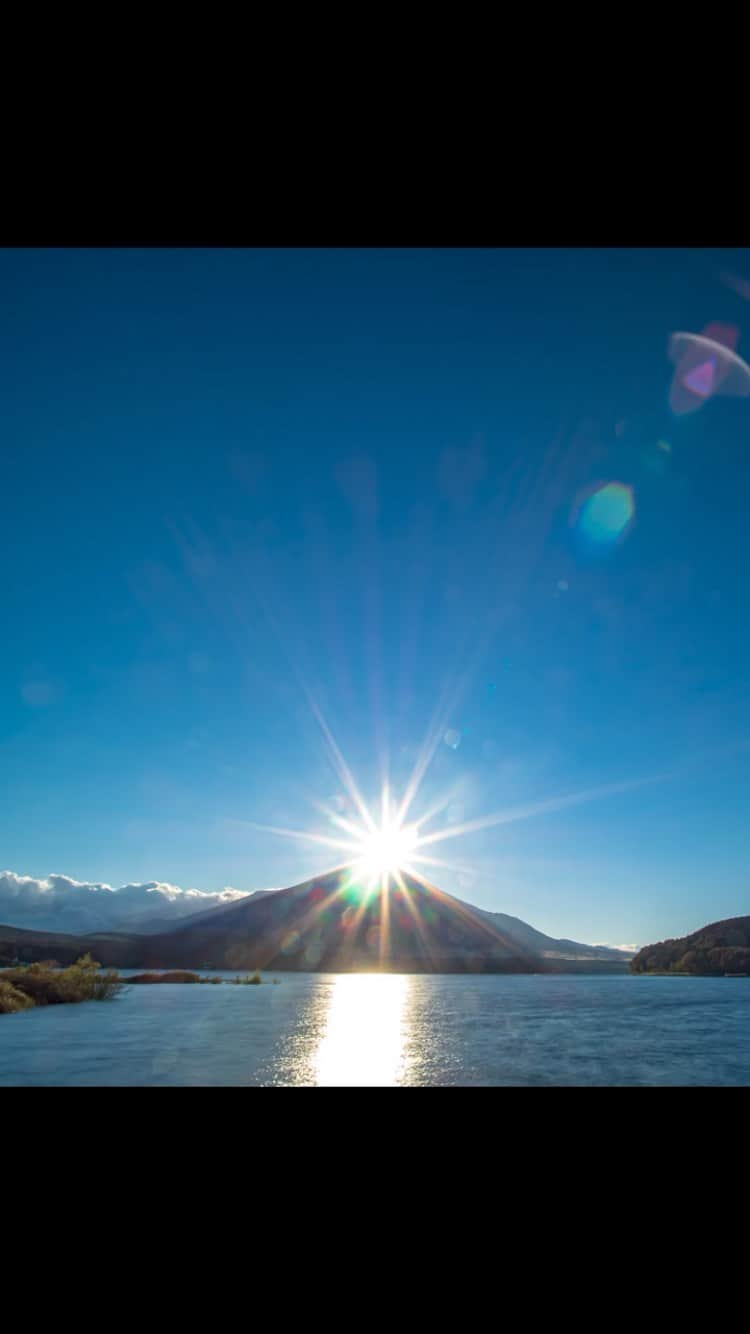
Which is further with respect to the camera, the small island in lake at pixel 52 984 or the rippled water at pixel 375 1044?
the small island in lake at pixel 52 984

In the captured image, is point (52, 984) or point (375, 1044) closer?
point (375, 1044)

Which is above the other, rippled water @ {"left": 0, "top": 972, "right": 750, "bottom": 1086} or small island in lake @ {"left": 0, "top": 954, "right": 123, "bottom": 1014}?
small island in lake @ {"left": 0, "top": 954, "right": 123, "bottom": 1014}

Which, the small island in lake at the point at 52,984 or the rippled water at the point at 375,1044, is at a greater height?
the small island in lake at the point at 52,984

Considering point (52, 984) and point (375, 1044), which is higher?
point (52, 984)

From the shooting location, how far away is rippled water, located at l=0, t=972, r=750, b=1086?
19.0 metres

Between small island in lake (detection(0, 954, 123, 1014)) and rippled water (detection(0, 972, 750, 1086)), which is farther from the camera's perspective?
small island in lake (detection(0, 954, 123, 1014))

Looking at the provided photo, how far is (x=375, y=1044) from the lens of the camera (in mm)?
26000

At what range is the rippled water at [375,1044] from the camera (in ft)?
62.2
